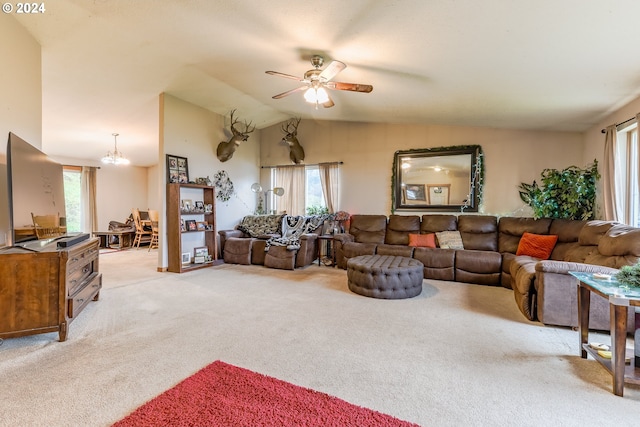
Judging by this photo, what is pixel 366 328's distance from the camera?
2697 mm

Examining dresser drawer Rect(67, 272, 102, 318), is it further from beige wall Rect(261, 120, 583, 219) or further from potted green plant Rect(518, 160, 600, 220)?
potted green plant Rect(518, 160, 600, 220)

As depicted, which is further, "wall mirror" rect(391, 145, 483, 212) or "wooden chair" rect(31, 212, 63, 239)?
"wall mirror" rect(391, 145, 483, 212)

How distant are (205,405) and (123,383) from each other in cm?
63

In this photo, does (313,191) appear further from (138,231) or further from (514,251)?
(138,231)

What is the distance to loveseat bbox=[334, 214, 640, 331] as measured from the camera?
2.69 meters

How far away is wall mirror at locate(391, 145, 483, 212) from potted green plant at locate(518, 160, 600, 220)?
101 centimetres

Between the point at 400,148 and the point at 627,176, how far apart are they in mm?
3188

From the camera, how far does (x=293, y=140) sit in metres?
6.36

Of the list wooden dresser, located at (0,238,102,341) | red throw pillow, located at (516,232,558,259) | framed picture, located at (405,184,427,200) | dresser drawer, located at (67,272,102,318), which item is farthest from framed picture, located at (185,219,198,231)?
red throw pillow, located at (516,232,558,259)

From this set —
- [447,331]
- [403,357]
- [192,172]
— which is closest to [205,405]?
[403,357]

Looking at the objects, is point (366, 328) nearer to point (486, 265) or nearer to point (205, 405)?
point (205, 405)

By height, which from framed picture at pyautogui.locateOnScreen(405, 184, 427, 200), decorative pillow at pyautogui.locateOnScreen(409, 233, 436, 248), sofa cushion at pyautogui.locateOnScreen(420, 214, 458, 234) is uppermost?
framed picture at pyautogui.locateOnScreen(405, 184, 427, 200)

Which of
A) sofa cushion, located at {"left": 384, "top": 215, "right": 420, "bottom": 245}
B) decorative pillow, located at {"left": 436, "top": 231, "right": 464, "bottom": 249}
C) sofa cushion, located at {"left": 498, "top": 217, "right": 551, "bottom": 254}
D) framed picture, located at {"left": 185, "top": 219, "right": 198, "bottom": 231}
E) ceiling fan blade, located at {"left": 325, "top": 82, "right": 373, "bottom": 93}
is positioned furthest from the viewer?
sofa cushion, located at {"left": 384, "top": 215, "right": 420, "bottom": 245}

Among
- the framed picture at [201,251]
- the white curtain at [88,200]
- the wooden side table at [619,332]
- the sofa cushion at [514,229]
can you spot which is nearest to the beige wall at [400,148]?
the sofa cushion at [514,229]
